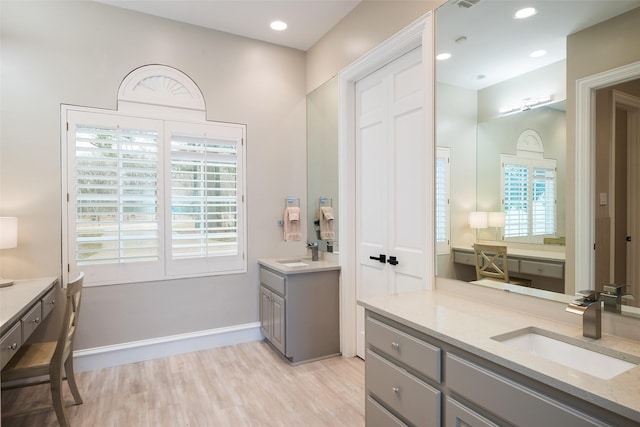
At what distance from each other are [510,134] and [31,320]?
10.3ft

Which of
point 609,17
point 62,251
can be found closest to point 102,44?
point 62,251

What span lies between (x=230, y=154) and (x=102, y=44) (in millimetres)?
1445

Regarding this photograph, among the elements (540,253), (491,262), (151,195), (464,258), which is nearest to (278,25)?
(151,195)

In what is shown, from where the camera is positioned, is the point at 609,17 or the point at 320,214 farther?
the point at 320,214

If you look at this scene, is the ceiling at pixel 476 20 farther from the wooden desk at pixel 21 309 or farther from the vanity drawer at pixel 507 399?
the wooden desk at pixel 21 309

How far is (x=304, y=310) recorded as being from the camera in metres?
3.15

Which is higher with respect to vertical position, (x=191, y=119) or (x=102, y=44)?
(x=102, y=44)

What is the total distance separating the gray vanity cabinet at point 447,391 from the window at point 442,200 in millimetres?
702

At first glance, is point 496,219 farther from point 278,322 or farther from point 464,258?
point 278,322

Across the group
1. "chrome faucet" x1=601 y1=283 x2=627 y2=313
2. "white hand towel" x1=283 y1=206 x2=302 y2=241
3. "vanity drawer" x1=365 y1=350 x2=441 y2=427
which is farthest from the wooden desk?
"chrome faucet" x1=601 y1=283 x2=627 y2=313

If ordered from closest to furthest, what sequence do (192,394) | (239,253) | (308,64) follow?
(192,394)
(239,253)
(308,64)

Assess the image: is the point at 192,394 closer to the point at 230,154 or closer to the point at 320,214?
the point at 320,214

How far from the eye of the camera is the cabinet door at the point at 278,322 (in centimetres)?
314

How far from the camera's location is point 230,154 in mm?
3623
